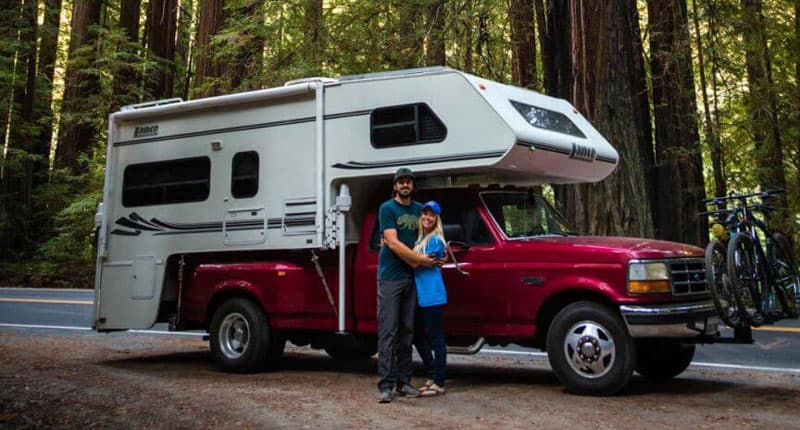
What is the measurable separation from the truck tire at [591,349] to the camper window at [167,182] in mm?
Answer: 4565

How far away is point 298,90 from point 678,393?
4.94m

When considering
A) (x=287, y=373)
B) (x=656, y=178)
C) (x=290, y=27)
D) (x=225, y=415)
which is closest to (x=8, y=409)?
(x=225, y=415)

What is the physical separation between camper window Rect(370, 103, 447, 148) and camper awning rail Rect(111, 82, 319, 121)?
37.9 inches

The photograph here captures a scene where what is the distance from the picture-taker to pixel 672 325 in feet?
24.2

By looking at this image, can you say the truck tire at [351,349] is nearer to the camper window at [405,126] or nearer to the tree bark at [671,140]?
the camper window at [405,126]

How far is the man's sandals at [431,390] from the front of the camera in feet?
25.2

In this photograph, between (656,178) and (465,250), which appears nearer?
(465,250)

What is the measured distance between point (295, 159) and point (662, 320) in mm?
4186

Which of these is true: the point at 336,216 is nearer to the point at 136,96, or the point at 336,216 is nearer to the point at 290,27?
the point at 290,27

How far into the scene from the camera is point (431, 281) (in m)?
7.61

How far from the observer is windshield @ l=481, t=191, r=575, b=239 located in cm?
842

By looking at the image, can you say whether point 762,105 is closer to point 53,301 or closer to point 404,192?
point 404,192

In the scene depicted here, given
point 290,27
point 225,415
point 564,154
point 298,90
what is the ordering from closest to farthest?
point 225,415, point 564,154, point 298,90, point 290,27

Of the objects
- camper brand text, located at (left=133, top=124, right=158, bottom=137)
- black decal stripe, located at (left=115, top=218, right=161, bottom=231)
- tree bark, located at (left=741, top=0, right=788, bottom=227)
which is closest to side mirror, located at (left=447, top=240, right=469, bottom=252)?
black decal stripe, located at (left=115, top=218, right=161, bottom=231)
